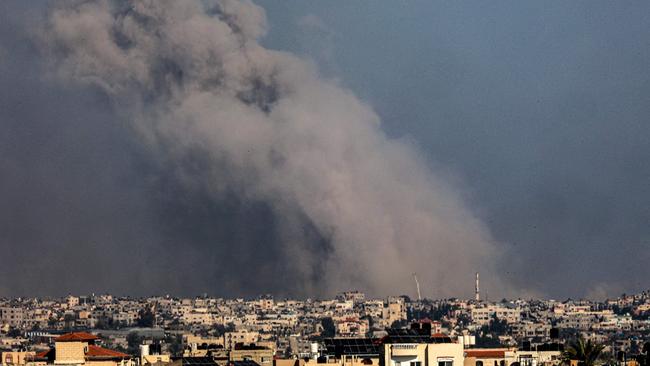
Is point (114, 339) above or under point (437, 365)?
above

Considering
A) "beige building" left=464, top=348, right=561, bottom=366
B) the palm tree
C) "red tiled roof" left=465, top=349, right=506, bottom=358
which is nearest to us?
the palm tree

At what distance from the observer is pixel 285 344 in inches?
7500

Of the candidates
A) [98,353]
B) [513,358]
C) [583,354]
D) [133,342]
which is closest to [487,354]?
[513,358]

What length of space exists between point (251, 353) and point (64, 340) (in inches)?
415

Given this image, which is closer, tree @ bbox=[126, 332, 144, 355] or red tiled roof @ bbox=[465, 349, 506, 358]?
red tiled roof @ bbox=[465, 349, 506, 358]

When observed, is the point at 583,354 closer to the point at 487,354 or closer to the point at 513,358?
the point at 487,354

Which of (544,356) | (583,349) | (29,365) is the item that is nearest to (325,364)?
(583,349)

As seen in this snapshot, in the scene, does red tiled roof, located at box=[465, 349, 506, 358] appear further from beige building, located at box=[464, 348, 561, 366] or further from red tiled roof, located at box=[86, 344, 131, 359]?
red tiled roof, located at box=[86, 344, 131, 359]

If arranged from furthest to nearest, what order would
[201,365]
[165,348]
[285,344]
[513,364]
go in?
[285,344]
[165,348]
[513,364]
[201,365]

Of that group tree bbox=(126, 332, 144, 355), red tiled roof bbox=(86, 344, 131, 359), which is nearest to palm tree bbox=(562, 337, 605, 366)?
red tiled roof bbox=(86, 344, 131, 359)

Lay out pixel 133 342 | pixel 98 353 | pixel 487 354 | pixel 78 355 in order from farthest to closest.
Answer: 1. pixel 133 342
2. pixel 487 354
3. pixel 98 353
4. pixel 78 355

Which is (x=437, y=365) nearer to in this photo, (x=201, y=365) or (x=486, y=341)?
(x=201, y=365)

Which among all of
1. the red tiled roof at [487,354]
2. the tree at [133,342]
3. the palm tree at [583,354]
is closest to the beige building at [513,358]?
the red tiled roof at [487,354]

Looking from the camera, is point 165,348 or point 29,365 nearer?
point 29,365
